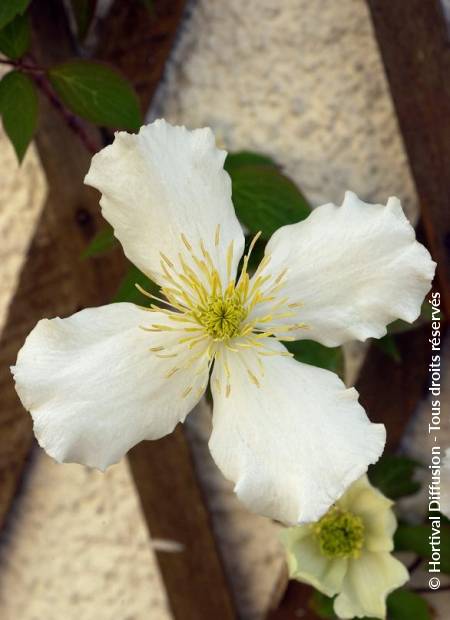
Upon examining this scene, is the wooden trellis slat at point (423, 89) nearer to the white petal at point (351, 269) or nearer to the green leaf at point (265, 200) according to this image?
the green leaf at point (265, 200)

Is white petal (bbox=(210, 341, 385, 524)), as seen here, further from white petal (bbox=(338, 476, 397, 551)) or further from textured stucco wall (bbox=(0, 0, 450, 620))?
textured stucco wall (bbox=(0, 0, 450, 620))

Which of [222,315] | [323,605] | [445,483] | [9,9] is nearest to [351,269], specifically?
[222,315]

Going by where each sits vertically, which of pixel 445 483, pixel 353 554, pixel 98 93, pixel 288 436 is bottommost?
pixel 353 554

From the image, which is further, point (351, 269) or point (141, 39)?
point (141, 39)

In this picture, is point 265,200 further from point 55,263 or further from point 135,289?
point 55,263

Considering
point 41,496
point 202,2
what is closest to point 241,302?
point 202,2

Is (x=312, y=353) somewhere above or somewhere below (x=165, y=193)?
below
